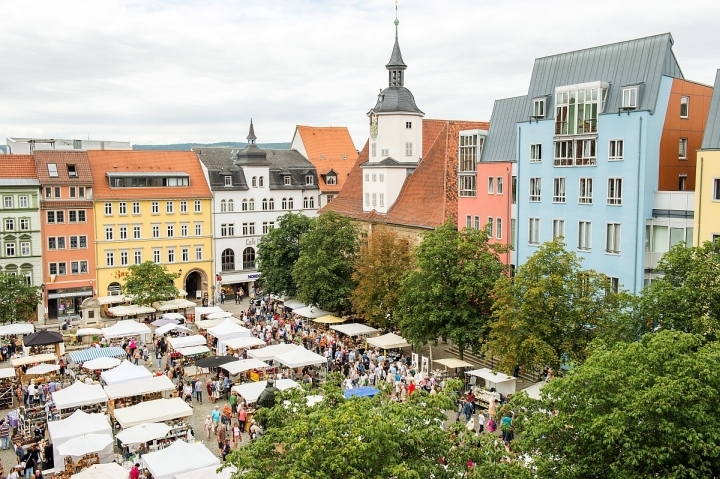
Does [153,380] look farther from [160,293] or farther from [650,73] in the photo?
[650,73]

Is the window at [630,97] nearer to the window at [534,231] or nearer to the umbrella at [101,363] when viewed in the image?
the window at [534,231]

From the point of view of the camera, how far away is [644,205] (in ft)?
106

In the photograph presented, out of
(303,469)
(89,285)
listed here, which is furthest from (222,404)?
(89,285)

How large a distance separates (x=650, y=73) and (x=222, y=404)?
2470 centimetres

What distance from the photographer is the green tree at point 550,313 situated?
27375mm

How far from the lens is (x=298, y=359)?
33.6 meters

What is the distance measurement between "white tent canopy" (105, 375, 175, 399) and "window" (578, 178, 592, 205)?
70.0 feet

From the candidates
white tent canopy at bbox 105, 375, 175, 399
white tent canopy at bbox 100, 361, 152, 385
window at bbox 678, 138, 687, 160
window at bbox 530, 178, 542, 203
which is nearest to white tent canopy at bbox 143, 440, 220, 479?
white tent canopy at bbox 105, 375, 175, 399

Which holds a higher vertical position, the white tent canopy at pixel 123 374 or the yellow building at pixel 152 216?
the yellow building at pixel 152 216

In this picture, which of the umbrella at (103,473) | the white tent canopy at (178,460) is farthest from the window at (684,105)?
the umbrella at (103,473)

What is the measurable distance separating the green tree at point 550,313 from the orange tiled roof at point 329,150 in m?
43.8

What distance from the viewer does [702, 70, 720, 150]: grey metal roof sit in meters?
29.2

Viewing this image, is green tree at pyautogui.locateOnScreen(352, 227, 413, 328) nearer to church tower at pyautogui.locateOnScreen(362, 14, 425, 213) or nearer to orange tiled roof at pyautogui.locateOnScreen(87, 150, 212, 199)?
church tower at pyautogui.locateOnScreen(362, 14, 425, 213)

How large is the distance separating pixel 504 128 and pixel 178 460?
2864cm
